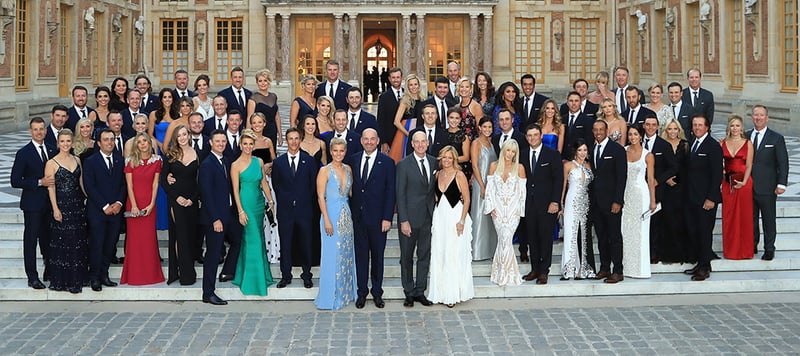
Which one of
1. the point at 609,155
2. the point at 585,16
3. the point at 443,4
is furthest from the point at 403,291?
the point at 585,16

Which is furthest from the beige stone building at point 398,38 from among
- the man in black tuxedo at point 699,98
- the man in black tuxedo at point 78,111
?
the man in black tuxedo at point 78,111

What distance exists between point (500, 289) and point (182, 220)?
323 centimetres

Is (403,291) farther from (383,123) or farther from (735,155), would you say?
(735,155)

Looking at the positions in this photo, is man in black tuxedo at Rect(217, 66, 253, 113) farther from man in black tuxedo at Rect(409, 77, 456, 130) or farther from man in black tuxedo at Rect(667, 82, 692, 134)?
man in black tuxedo at Rect(667, 82, 692, 134)

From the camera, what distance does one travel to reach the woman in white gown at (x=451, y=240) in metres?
8.22

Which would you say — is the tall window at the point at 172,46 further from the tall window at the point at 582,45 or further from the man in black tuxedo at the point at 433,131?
the man in black tuxedo at the point at 433,131

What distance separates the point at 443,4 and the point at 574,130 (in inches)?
921

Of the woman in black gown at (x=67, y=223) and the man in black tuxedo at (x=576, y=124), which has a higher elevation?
the man in black tuxedo at (x=576, y=124)

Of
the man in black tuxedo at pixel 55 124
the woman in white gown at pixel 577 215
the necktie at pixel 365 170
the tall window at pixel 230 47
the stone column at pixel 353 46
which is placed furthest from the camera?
the tall window at pixel 230 47

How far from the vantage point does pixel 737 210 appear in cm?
925

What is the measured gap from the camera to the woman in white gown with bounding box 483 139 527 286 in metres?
8.62

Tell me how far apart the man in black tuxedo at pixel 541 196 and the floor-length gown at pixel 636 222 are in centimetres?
78

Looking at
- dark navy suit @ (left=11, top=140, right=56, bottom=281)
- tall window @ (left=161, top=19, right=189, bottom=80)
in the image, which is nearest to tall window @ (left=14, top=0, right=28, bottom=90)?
tall window @ (left=161, top=19, right=189, bottom=80)

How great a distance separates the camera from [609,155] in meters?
8.66
